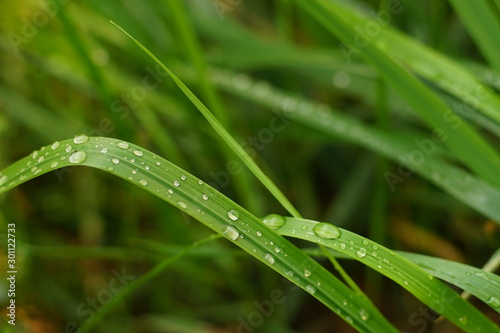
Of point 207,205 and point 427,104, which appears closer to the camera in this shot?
point 207,205

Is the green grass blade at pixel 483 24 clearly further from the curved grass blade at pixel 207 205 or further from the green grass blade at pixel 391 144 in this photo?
the curved grass blade at pixel 207 205

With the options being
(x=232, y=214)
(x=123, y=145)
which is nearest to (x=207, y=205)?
(x=232, y=214)

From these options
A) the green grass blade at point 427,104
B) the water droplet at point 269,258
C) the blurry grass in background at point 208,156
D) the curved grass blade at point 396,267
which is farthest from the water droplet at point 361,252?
the blurry grass in background at point 208,156

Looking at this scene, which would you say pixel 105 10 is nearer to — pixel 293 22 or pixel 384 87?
pixel 384 87

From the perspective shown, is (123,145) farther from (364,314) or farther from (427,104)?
(427,104)

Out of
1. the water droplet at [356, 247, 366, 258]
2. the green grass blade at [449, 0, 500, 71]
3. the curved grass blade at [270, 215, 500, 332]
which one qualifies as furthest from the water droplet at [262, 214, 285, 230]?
the green grass blade at [449, 0, 500, 71]

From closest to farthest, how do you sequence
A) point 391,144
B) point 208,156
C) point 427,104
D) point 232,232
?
point 232,232 → point 427,104 → point 391,144 → point 208,156

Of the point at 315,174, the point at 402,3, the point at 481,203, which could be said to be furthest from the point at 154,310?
the point at 402,3
